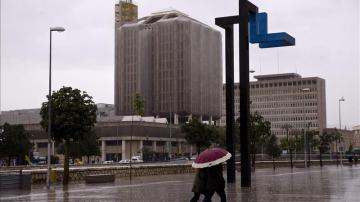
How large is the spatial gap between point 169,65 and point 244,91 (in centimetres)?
13274

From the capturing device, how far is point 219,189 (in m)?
13.7

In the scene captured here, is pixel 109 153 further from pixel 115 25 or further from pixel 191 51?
pixel 115 25

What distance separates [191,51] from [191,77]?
7.05m

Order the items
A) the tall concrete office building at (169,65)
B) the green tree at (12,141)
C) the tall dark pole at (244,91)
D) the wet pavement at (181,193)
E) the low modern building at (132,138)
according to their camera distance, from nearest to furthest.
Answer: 1. the wet pavement at (181,193)
2. the tall dark pole at (244,91)
3. the green tree at (12,141)
4. the low modern building at (132,138)
5. the tall concrete office building at (169,65)

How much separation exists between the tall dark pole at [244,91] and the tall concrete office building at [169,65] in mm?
125663

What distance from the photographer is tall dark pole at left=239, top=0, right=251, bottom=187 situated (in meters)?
24.7

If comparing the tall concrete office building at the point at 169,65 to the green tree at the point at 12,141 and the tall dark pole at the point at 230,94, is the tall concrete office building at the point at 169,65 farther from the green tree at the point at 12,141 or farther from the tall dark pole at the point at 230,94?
the tall dark pole at the point at 230,94

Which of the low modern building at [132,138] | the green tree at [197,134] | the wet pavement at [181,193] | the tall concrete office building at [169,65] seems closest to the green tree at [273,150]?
the green tree at [197,134]

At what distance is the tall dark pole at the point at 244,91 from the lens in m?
24.7

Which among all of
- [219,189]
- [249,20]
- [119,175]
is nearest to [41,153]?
[119,175]

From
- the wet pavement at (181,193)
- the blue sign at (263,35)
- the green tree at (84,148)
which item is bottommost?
the green tree at (84,148)

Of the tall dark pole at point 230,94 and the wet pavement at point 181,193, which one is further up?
the tall dark pole at point 230,94

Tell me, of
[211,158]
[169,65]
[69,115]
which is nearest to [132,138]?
[169,65]

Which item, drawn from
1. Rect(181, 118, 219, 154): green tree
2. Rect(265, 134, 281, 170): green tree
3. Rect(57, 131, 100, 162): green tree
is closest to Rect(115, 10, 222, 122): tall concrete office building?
Rect(57, 131, 100, 162): green tree
